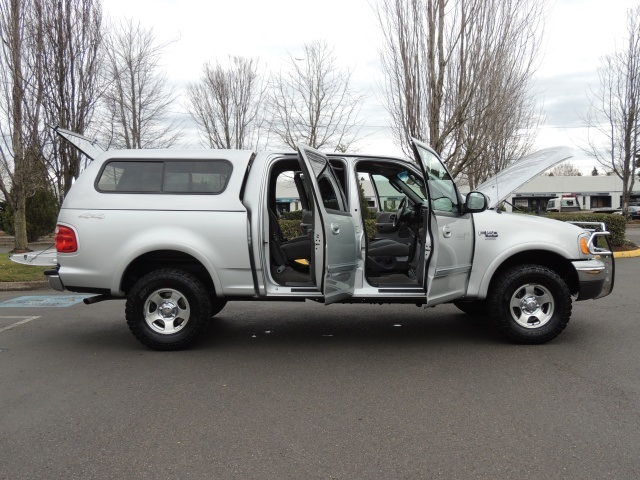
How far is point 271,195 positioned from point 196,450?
11.7 feet

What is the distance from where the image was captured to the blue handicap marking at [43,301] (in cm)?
814

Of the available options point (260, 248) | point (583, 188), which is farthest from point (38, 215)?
point (583, 188)

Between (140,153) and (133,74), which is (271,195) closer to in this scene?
(140,153)

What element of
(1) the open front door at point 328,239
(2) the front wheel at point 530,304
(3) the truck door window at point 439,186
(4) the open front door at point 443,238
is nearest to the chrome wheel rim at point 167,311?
(1) the open front door at point 328,239

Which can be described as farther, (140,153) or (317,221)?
(140,153)

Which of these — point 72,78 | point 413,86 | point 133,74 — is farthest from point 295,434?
point 133,74

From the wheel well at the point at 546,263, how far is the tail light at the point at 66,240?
4.33m

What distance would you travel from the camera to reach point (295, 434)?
3.35m

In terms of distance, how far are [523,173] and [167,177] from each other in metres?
3.84

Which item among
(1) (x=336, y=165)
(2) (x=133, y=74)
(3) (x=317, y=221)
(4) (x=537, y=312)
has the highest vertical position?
(2) (x=133, y=74)

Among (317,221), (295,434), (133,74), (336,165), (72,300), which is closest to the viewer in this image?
(295,434)

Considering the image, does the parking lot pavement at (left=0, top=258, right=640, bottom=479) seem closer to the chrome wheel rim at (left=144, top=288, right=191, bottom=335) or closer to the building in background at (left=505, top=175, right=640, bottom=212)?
the chrome wheel rim at (left=144, top=288, right=191, bottom=335)

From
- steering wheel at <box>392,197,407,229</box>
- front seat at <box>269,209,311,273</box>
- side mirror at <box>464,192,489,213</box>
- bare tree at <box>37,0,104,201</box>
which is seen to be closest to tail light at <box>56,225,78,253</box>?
front seat at <box>269,209,311,273</box>

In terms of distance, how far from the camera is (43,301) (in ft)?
27.9
